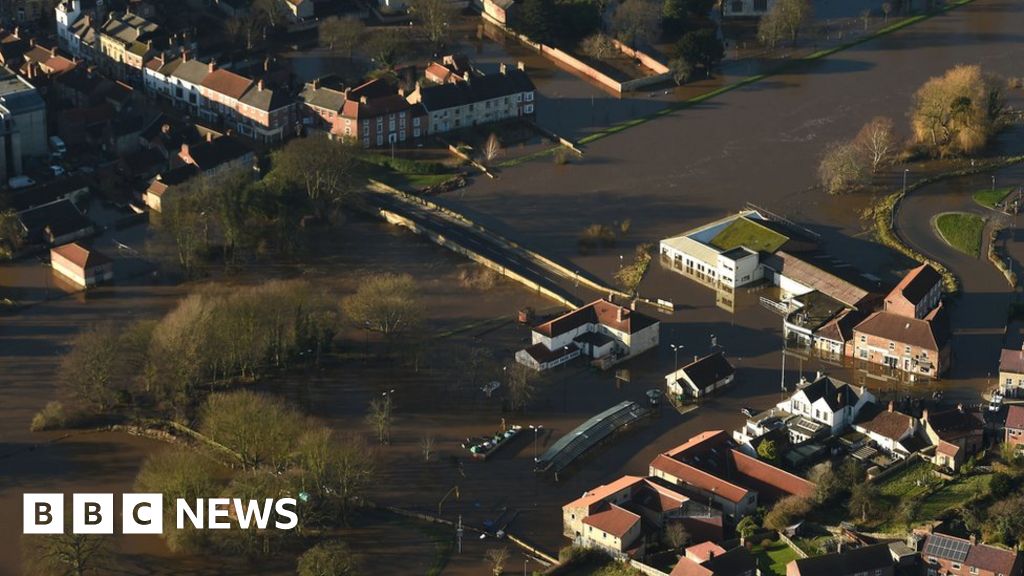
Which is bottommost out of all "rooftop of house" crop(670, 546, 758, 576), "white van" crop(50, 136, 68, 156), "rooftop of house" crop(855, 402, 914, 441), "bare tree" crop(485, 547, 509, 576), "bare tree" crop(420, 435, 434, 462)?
"bare tree" crop(485, 547, 509, 576)

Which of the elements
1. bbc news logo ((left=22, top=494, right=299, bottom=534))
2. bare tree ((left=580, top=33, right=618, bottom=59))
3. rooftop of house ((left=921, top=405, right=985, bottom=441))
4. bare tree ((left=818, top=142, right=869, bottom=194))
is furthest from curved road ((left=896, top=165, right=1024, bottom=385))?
bbc news logo ((left=22, top=494, right=299, bottom=534))

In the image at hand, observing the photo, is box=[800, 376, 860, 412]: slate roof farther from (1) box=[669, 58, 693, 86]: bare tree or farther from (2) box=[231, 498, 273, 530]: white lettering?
(1) box=[669, 58, 693, 86]: bare tree

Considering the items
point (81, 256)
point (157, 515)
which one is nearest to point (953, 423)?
point (157, 515)

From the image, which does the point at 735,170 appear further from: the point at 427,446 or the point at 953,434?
the point at 427,446

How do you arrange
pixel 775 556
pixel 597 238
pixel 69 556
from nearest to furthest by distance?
pixel 69 556 → pixel 775 556 → pixel 597 238

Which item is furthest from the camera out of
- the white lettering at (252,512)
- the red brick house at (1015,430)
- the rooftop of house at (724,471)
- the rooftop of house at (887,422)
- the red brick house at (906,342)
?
the red brick house at (906,342)

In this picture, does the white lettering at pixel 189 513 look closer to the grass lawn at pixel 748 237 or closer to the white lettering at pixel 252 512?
the white lettering at pixel 252 512

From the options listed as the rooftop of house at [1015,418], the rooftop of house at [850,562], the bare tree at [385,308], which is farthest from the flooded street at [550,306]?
the rooftop of house at [850,562]
